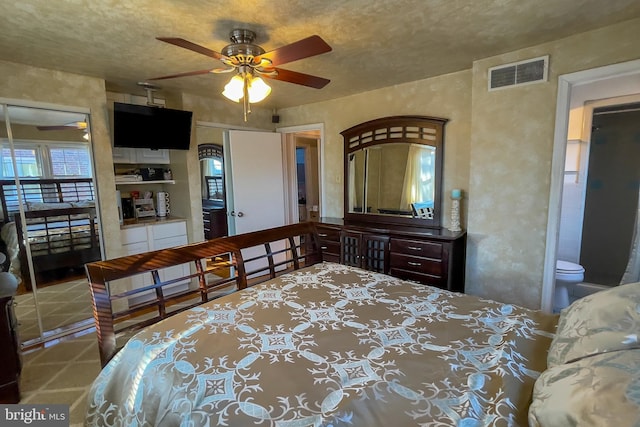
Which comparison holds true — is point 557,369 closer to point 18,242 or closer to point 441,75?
point 441,75

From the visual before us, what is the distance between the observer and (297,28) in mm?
2000

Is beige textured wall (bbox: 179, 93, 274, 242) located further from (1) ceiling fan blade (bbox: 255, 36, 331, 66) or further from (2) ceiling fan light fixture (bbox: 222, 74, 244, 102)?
(1) ceiling fan blade (bbox: 255, 36, 331, 66)

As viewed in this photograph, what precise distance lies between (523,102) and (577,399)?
93.0 inches

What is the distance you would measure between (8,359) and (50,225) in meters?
1.23

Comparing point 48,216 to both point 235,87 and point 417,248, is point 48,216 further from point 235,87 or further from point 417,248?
point 417,248

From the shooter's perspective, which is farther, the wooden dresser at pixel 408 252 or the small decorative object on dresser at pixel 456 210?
the small decorative object on dresser at pixel 456 210

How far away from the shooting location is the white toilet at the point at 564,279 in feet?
10.1

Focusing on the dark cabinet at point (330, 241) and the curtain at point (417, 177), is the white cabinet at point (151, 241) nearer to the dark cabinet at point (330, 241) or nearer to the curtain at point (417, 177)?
the dark cabinet at point (330, 241)

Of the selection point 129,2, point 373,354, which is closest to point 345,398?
point 373,354

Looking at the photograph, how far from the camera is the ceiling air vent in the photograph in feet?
7.71

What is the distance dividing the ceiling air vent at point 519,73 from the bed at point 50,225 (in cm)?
370

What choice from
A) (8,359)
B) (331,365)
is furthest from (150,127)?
(331,365)

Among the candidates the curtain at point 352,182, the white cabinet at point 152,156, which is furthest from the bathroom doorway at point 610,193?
the white cabinet at point 152,156

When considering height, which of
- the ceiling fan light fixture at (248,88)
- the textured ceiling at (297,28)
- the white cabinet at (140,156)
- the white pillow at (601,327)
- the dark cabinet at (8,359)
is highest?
the textured ceiling at (297,28)
